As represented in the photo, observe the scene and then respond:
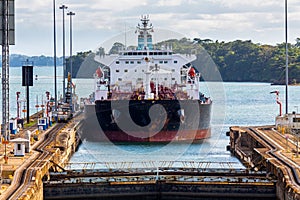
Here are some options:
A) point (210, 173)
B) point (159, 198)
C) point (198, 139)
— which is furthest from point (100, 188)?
point (198, 139)

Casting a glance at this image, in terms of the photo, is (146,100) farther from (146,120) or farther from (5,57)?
(5,57)

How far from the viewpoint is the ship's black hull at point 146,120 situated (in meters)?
67.4

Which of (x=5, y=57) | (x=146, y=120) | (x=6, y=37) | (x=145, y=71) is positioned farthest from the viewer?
(x=145, y=71)

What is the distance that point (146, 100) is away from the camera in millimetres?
67938

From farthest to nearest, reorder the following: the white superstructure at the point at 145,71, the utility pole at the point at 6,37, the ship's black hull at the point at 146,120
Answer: the white superstructure at the point at 145,71 < the ship's black hull at the point at 146,120 < the utility pole at the point at 6,37

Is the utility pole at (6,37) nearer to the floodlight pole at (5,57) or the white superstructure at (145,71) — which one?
the floodlight pole at (5,57)

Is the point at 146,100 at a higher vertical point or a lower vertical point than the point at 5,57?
lower

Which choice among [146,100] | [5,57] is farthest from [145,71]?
[5,57]

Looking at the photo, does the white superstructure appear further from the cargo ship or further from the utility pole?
the utility pole

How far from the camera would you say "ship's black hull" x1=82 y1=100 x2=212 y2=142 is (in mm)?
67375

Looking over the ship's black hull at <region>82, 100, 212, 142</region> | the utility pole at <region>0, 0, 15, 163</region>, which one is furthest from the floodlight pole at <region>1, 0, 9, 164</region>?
the ship's black hull at <region>82, 100, 212, 142</region>

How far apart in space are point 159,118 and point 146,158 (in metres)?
9.06

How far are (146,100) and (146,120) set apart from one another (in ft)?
4.95

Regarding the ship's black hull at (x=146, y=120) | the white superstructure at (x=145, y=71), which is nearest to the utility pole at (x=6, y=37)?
the ship's black hull at (x=146, y=120)
